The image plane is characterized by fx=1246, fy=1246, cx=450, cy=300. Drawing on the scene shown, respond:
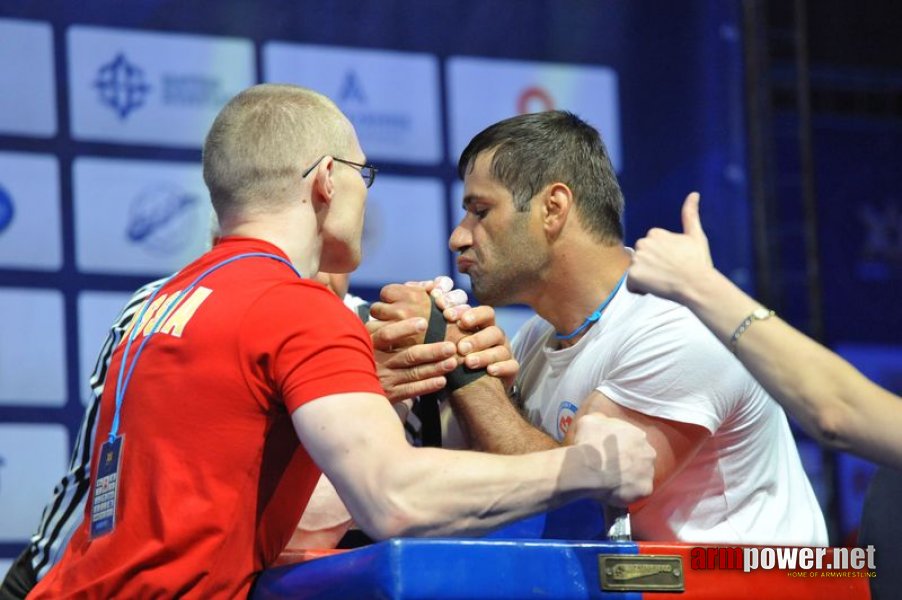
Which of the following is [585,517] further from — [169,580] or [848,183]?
[848,183]

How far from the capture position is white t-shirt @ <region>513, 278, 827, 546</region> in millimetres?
Result: 2154

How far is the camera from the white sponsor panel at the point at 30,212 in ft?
12.3

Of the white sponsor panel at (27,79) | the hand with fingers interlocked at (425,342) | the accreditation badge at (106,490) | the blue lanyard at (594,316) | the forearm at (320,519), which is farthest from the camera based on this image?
the white sponsor panel at (27,79)

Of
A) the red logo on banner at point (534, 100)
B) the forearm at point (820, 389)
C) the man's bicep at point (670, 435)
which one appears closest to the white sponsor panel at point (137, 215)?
the red logo on banner at point (534, 100)

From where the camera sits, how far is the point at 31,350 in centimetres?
372

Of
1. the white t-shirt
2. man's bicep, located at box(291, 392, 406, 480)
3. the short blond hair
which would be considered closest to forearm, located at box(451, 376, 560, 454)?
the white t-shirt

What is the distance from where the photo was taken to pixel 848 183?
16.6ft

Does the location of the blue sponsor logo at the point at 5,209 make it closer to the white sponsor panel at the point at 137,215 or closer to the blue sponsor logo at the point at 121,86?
the white sponsor panel at the point at 137,215

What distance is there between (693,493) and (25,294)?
90.2 inches

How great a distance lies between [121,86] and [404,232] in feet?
3.31

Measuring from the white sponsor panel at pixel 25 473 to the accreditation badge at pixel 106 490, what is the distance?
6.95ft

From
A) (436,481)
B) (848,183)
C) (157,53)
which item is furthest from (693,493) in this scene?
(848,183)

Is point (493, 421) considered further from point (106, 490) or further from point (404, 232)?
point (404, 232)

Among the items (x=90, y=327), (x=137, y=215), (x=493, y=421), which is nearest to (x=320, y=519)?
(x=493, y=421)
